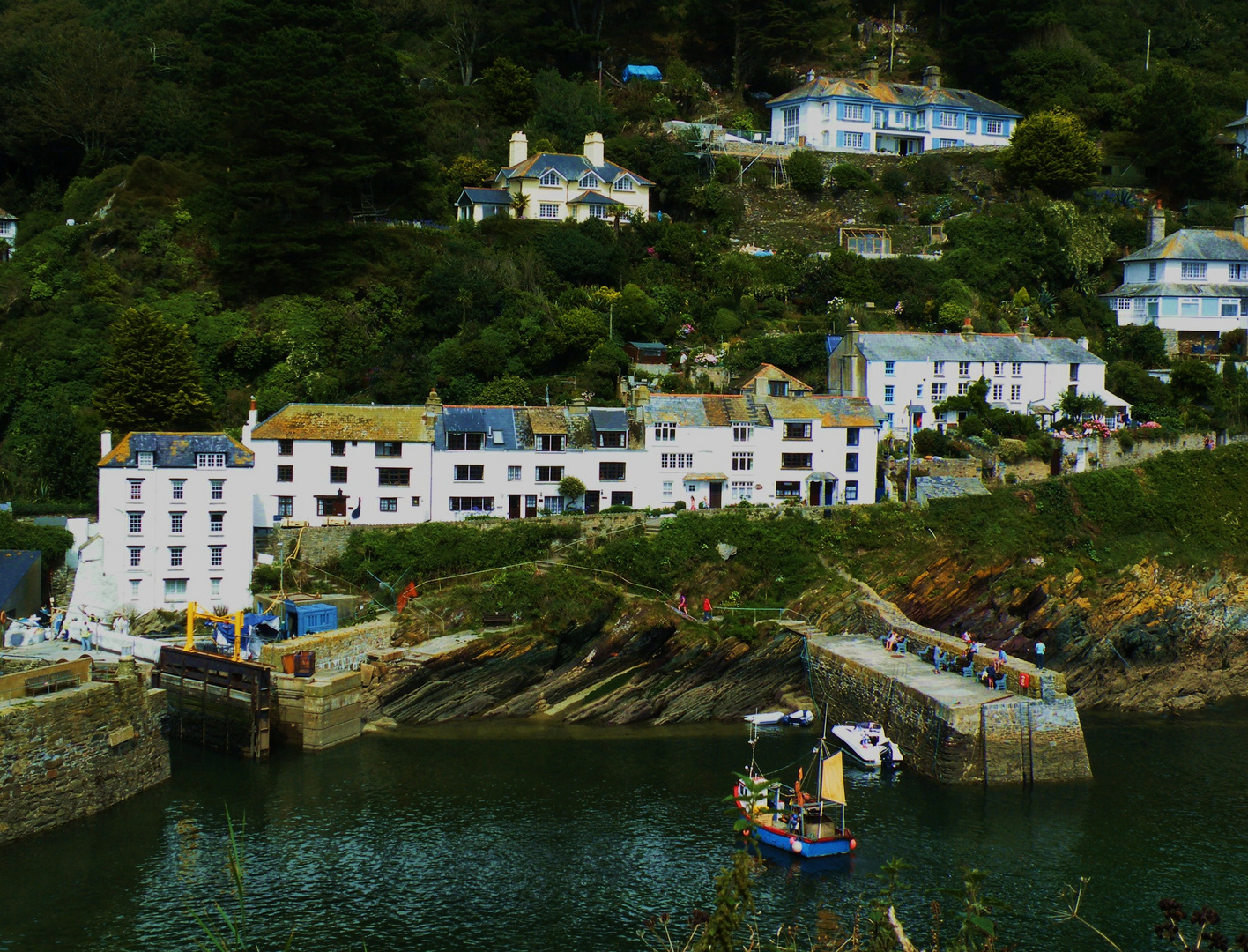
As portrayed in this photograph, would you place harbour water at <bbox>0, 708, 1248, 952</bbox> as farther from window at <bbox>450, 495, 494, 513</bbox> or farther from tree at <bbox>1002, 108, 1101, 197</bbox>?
tree at <bbox>1002, 108, 1101, 197</bbox>

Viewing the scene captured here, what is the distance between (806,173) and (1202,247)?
2157 cm

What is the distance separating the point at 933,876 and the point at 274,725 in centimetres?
2039

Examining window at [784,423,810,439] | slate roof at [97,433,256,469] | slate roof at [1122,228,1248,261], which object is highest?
slate roof at [1122,228,1248,261]

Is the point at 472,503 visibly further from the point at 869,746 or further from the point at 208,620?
the point at 869,746

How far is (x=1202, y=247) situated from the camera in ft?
220

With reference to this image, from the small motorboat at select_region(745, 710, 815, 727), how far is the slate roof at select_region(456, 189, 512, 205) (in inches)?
1414

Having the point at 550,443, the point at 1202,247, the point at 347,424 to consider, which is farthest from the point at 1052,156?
the point at 347,424

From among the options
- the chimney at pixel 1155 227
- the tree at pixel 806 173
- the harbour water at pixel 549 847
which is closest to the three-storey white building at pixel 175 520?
the harbour water at pixel 549 847

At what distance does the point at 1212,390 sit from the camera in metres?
60.7

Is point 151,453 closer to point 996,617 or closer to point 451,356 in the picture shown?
point 451,356

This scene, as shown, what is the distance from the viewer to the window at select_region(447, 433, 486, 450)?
49812 millimetres

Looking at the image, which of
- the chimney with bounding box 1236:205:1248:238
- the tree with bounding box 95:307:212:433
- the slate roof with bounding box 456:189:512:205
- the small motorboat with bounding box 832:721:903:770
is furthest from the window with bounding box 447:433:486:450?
the chimney with bounding box 1236:205:1248:238

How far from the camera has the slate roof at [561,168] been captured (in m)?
68.2

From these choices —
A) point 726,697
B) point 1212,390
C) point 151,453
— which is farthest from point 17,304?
point 1212,390
